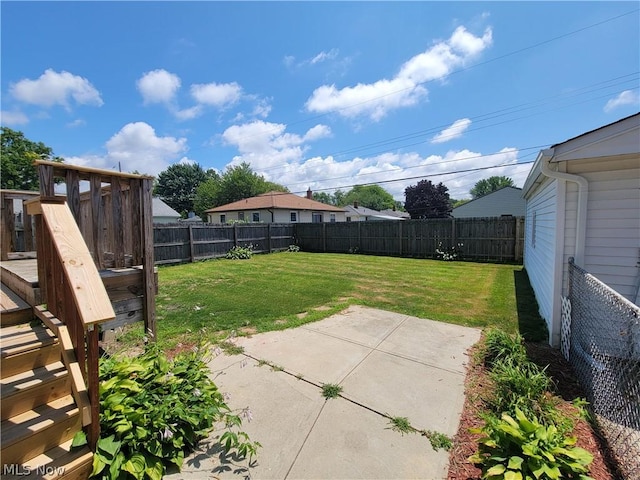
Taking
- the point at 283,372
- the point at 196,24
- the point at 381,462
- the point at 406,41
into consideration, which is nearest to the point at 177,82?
the point at 196,24

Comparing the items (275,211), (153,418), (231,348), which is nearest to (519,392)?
(153,418)

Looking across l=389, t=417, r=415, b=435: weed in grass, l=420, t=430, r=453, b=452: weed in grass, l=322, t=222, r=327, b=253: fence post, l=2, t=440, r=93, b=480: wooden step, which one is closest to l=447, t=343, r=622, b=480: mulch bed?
l=420, t=430, r=453, b=452: weed in grass

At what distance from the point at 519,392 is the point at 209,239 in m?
12.2

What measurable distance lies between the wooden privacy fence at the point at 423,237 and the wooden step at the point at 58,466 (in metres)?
12.3

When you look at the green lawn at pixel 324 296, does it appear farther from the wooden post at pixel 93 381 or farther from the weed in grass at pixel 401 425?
the weed in grass at pixel 401 425

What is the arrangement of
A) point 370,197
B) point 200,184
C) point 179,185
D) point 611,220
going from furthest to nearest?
1. point 370,197
2. point 179,185
3. point 200,184
4. point 611,220

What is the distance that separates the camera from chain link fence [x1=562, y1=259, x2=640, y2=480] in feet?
5.86

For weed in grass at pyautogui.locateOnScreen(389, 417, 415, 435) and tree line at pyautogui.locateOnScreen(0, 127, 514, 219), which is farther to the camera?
tree line at pyautogui.locateOnScreen(0, 127, 514, 219)

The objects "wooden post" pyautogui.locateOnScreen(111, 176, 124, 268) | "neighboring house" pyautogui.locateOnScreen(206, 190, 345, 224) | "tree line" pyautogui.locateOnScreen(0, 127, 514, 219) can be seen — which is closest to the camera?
"wooden post" pyautogui.locateOnScreen(111, 176, 124, 268)

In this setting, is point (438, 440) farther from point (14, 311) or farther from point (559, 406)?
point (14, 311)

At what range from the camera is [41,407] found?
169 centimetres

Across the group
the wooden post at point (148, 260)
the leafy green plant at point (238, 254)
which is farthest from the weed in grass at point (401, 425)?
the leafy green plant at point (238, 254)

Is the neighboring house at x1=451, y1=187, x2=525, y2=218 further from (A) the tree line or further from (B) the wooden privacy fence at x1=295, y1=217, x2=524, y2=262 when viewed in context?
(B) the wooden privacy fence at x1=295, y1=217, x2=524, y2=262

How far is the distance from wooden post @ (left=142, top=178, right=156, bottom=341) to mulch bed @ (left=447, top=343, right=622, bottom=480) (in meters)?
2.98
